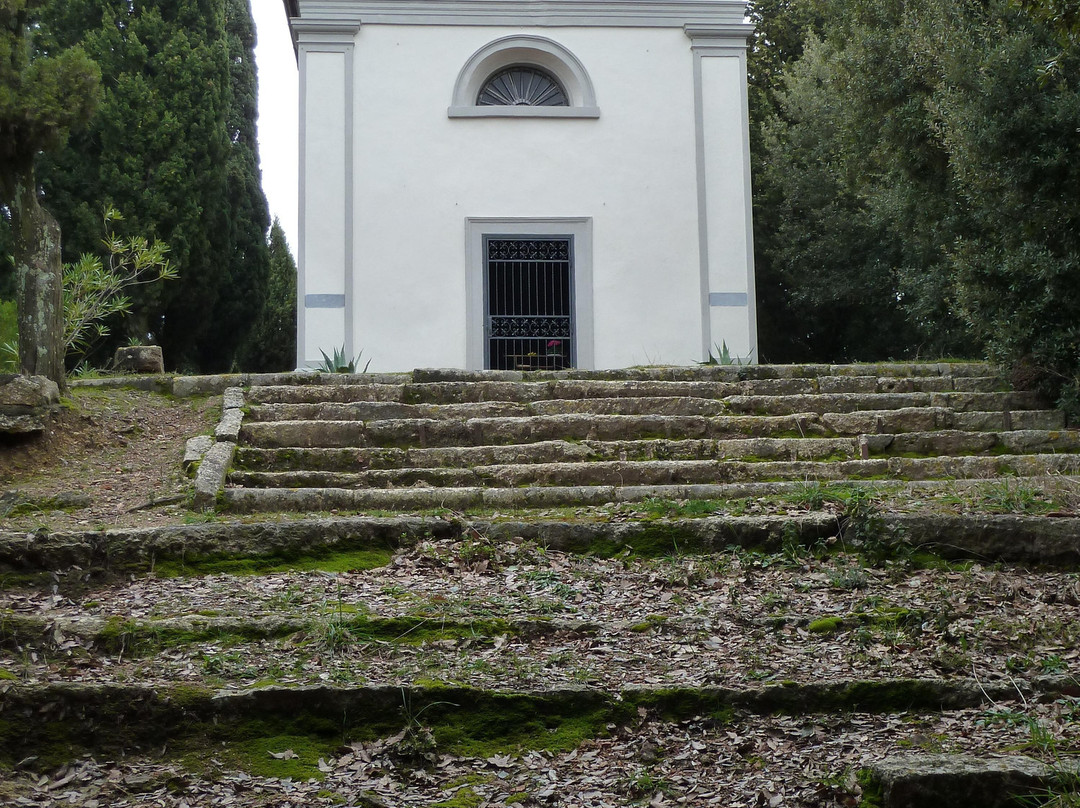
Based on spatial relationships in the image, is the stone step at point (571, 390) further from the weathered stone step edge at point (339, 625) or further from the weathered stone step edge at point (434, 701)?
the weathered stone step edge at point (434, 701)

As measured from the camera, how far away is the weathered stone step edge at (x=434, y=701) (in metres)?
3.43

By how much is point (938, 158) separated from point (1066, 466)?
A: 15.3 ft

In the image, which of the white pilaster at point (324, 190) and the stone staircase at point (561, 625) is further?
the white pilaster at point (324, 190)

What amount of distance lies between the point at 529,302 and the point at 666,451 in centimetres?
587

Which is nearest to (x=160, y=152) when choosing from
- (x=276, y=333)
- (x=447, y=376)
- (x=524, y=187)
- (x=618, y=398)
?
(x=276, y=333)

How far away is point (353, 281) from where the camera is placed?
12609 millimetres

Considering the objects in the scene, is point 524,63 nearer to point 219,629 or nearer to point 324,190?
point 324,190

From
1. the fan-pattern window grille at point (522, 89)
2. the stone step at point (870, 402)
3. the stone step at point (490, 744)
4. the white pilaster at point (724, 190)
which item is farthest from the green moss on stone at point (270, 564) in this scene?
the fan-pattern window grille at point (522, 89)

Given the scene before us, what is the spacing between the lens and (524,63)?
13.5m

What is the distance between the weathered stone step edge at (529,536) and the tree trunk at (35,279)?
2979 mm

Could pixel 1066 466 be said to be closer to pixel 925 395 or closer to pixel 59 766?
pixel 925 395

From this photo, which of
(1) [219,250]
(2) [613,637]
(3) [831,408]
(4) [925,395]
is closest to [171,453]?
(2) [613,637]

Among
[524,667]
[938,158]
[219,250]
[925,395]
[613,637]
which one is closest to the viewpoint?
[524,667]

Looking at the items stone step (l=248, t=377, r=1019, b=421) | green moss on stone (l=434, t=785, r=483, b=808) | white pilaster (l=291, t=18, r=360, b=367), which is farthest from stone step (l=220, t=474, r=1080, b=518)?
white pilaster (l=291, t=18, r=360, b=367)
